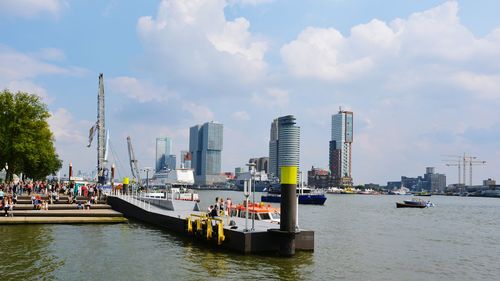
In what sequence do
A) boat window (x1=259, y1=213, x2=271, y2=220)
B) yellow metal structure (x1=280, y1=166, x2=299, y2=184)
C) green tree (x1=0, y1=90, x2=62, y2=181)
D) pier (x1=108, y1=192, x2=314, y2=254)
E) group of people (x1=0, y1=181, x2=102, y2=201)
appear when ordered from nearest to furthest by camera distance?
1. yellow metal structure (x1=280, y1=166, x2=299, y2=184)
2. pier (x1=108, y1=192, x2=314, y2=254)
3. boat window (x1=259, y1=213, x2=271, y2=220)
4. group of people (x1=0, y1=181, x2=102, y2=201)
5. green tree (x1=0, y1=90, x2=62, y2=181)

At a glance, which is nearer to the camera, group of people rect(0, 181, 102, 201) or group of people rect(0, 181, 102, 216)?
group of people rect(0, 181, 102, 216)

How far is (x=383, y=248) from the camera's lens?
42688 millimetres

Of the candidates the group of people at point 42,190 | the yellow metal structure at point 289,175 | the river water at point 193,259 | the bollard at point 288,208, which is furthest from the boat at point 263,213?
the group of people at point 42,190

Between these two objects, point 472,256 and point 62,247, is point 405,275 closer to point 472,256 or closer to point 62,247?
point 472,256

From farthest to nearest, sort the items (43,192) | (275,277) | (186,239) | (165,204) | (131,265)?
(43,192)
(165,204)
(186,239)
(131,265)
(275,277)

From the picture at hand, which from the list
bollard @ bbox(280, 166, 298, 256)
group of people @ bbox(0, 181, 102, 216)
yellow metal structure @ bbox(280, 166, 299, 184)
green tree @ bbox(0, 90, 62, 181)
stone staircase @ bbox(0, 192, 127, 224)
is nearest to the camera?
bollard @ bbox(280, 166, 298, 256)

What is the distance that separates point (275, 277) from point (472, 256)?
22156 mm

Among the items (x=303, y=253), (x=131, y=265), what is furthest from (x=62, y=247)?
(x=303, y=253)

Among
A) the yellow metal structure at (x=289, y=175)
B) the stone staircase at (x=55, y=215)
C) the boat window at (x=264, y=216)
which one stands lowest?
the stone staircase at (x=55, y=215)

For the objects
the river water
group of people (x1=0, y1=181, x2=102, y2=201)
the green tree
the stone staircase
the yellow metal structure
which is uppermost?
the green tree

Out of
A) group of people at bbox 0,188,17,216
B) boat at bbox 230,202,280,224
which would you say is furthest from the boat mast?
boat at bbox 230,202,280,224

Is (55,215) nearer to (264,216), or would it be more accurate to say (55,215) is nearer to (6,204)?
(6,204)

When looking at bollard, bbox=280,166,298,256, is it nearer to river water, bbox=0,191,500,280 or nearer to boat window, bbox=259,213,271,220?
river water, bbox=0,191,500,280

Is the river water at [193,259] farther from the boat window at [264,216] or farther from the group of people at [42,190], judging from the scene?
the group of people at [42,190]
